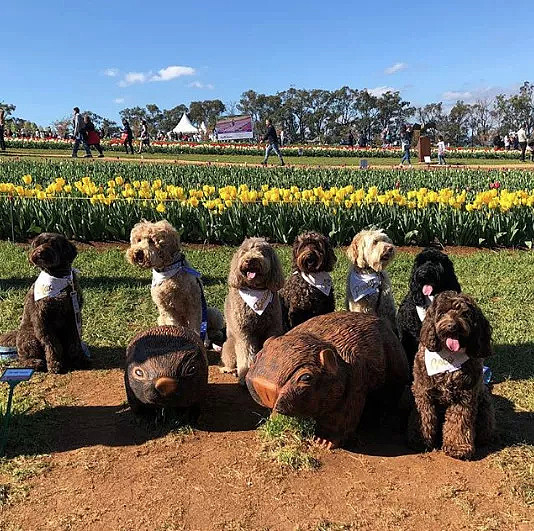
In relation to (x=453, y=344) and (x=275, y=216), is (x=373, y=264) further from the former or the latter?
(x=275, y=216)

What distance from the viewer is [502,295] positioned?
23.2 ft

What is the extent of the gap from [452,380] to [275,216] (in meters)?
6.60

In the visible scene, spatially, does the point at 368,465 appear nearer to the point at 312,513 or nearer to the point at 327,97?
the point at 312,513

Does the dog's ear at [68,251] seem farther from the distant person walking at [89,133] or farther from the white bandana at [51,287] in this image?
the distant person walking at [89,133]

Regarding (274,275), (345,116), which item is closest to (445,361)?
(274,275)

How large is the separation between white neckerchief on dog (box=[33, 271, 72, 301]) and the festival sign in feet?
146

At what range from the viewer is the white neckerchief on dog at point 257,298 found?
432 cm

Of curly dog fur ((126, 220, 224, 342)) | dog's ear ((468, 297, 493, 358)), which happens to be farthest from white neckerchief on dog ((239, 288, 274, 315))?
dog's ear ((468, 297, 493, 358))

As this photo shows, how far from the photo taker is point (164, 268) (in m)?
4.88

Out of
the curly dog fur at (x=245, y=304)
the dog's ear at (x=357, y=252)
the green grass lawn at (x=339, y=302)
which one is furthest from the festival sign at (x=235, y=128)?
the curly dog fur at (x=245, y=304)

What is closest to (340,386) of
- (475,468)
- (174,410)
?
(475,468)

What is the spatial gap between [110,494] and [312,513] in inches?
46.2

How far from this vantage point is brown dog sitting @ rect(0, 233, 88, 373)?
459cm

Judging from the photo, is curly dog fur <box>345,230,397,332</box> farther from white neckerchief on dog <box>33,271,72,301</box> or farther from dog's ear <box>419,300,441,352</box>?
white neckerchief on dog <box>33,271,72,301</box>
